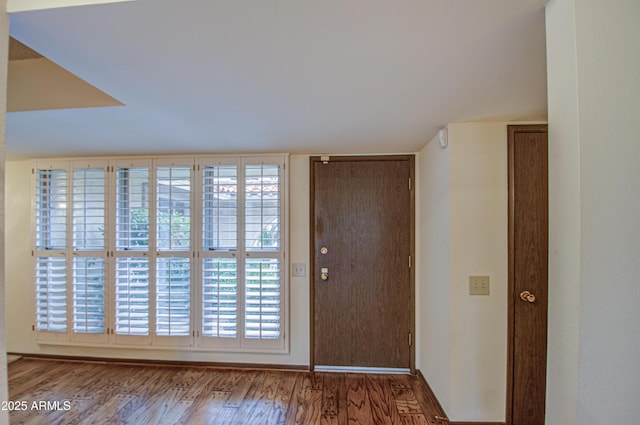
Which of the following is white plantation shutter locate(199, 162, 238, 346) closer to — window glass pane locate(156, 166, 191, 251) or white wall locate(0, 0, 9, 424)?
window glass pane locate(156, 166, 191, 251)

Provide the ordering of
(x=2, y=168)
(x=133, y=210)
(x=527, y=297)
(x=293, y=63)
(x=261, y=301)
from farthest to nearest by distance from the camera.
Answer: (x=133, y=210) → (x=261, y=301) → (x=527, y=297) → (x=293, y=63) → (x=2, y=168)

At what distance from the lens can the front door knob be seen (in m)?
1.81

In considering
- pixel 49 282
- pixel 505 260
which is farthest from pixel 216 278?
pixel 505 260

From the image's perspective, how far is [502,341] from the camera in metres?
1.85

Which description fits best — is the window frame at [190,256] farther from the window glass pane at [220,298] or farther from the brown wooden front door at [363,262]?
the brown wooden front door at [363,262]

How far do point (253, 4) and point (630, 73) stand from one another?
105cm

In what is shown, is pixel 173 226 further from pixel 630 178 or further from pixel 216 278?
pixel 630 178

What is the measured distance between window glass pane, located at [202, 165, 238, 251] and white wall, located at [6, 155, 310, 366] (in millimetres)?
584

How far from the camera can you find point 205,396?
2.23 meters

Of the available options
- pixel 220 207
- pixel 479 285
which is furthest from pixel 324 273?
pixel 479 285

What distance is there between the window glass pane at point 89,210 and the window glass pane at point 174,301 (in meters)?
0.79

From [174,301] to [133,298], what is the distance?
424 millimetres

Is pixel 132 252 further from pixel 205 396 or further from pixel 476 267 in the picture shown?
pixel 476 267

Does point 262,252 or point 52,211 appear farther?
point 52,211
